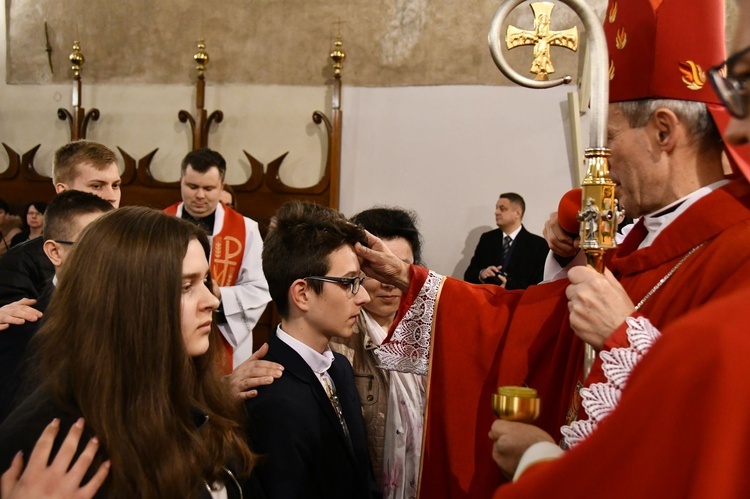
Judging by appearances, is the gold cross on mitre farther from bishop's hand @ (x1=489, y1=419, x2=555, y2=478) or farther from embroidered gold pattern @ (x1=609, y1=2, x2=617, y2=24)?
bishop's hand @ (x1=489, y1=419, x2=555, y2=478)

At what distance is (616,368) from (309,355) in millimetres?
1204

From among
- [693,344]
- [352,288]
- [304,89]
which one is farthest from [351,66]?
[693,344]

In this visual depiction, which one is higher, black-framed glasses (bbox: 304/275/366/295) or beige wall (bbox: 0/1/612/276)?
beige wall (bbox: 0/1/612/276)

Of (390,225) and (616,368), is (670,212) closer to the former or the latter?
(616,368)

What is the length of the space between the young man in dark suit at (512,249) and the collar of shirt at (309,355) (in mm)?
4558

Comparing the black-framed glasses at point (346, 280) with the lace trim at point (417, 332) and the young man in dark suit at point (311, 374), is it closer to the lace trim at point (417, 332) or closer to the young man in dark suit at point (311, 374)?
the young man in dark suit at point (311, 374)

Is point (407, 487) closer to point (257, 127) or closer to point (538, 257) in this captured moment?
point (538, 257)

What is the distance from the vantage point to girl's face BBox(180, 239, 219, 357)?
5.98ft

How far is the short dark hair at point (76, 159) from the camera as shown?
12.6 ft

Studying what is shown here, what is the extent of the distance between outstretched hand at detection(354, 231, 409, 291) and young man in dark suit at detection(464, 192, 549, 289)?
14.9 feet

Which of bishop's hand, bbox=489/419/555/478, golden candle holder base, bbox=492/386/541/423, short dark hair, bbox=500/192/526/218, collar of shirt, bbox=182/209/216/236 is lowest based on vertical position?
bishop's hand, bbox=489/419/555/478

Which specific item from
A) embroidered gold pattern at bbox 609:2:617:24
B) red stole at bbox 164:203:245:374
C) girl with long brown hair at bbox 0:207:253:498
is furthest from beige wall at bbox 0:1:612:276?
girl with long brown hair at bbox 0:207:253:498

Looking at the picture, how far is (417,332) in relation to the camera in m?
2.39

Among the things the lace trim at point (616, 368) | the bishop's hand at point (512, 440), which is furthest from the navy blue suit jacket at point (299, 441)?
the lace trim at point (616, 368)
